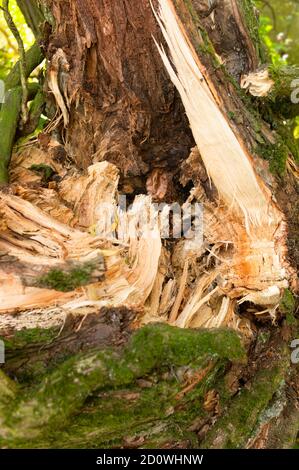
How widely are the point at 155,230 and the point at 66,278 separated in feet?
2.24

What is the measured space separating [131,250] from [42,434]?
0.96 m

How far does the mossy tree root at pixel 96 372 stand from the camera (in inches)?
78.7

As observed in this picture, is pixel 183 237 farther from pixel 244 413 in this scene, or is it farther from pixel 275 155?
pixel 244 413

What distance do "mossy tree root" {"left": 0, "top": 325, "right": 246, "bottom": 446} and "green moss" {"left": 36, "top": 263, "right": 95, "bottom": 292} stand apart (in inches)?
11.4

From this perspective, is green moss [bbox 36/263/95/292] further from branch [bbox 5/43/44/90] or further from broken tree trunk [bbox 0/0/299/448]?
branch [bbox 5/43/44/90]

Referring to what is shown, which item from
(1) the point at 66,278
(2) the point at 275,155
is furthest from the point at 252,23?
(1) the point at 66,278

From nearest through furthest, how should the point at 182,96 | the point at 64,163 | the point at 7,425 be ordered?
the point at 7,425 < the point at 182,96 < the point at 64,163

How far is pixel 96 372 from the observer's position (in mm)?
2051

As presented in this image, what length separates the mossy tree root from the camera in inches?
78.7

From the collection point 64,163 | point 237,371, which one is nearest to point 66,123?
point 64,163

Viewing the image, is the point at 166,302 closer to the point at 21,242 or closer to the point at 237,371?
the point at 237,371

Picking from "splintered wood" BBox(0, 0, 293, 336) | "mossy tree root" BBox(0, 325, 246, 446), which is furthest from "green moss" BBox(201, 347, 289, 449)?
"mossy tree root" BBox(0, 325, 246, 446)

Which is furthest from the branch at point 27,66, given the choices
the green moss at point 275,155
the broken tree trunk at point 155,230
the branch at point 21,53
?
the green moss at point 275,155

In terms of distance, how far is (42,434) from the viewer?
204cm
